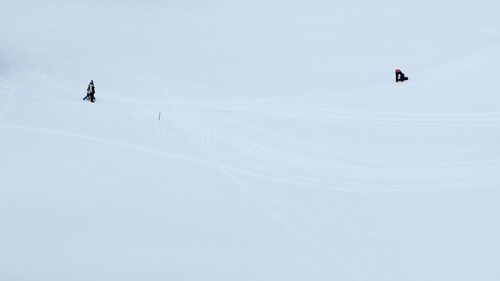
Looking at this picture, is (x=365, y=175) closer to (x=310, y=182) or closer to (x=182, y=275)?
(x=310, y=182)

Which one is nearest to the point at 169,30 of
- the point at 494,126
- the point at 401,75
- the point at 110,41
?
the point at 110,41

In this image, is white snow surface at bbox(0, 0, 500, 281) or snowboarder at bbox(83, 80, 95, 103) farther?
snowboarder at bbox(83, 80, 95, 103)

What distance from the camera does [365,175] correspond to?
13.2 m

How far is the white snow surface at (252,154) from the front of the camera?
954cm

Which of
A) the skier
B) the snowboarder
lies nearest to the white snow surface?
the skier

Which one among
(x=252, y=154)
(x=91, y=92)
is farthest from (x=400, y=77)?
(x=91, y=92)

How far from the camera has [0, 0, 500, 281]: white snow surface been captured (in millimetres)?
9539

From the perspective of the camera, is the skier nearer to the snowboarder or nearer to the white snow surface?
the white snow surface

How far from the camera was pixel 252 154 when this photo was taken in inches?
570

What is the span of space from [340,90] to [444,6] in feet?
50.5

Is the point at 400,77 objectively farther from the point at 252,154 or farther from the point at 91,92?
the point at 91,92

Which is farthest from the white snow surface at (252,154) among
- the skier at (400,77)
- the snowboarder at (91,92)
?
the snowboarder at (91,92)

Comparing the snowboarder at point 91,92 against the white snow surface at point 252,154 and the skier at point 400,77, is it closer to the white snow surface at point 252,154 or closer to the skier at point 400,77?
the white snow surface at point 252,154

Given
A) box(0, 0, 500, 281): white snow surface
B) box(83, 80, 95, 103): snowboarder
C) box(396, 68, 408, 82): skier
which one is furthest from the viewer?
box(396, 68, 408, 82): skier
